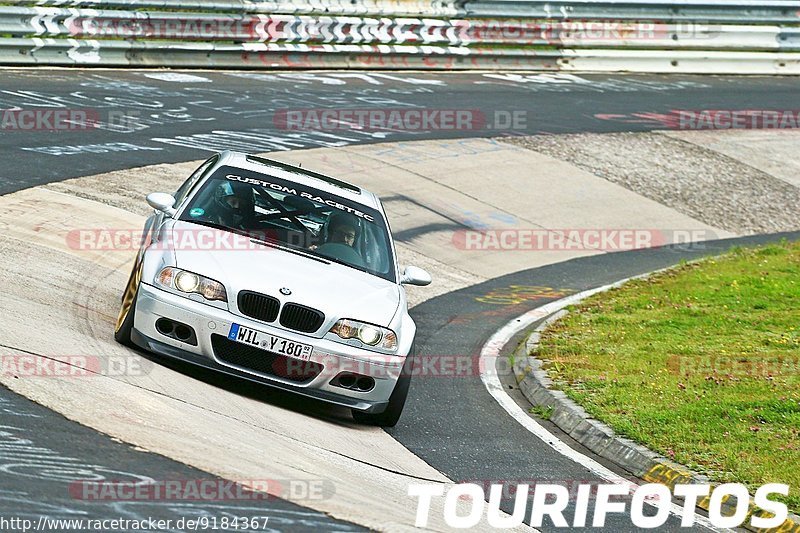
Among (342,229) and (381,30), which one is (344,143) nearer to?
(381,30)

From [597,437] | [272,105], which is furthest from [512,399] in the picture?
[272,105]

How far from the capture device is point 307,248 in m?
9.24

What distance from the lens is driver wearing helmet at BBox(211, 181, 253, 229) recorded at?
9.31 m

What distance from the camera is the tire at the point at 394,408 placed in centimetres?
860

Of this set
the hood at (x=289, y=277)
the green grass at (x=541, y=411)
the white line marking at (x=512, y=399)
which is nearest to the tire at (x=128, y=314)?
the hood at (x=289, y=277)

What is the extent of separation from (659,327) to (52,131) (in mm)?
8503

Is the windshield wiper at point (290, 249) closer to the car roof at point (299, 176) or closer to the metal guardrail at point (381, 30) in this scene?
the car roof at point (299, 176)

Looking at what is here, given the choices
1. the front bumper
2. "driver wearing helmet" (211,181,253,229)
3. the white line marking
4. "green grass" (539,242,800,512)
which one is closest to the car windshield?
"driver wearing helmet" (211,181,253,229)

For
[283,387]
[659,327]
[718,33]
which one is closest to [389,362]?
[283,387]

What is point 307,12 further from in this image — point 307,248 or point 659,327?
point 307,248

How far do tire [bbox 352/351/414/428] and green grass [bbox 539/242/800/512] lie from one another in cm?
160

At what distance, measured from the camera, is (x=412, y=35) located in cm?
2467

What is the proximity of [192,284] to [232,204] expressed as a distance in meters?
1.34

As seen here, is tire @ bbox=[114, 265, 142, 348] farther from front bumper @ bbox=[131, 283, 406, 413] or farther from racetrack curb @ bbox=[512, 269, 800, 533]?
A: racetrack curb @ bbox=[512, 269, 800, 533]
